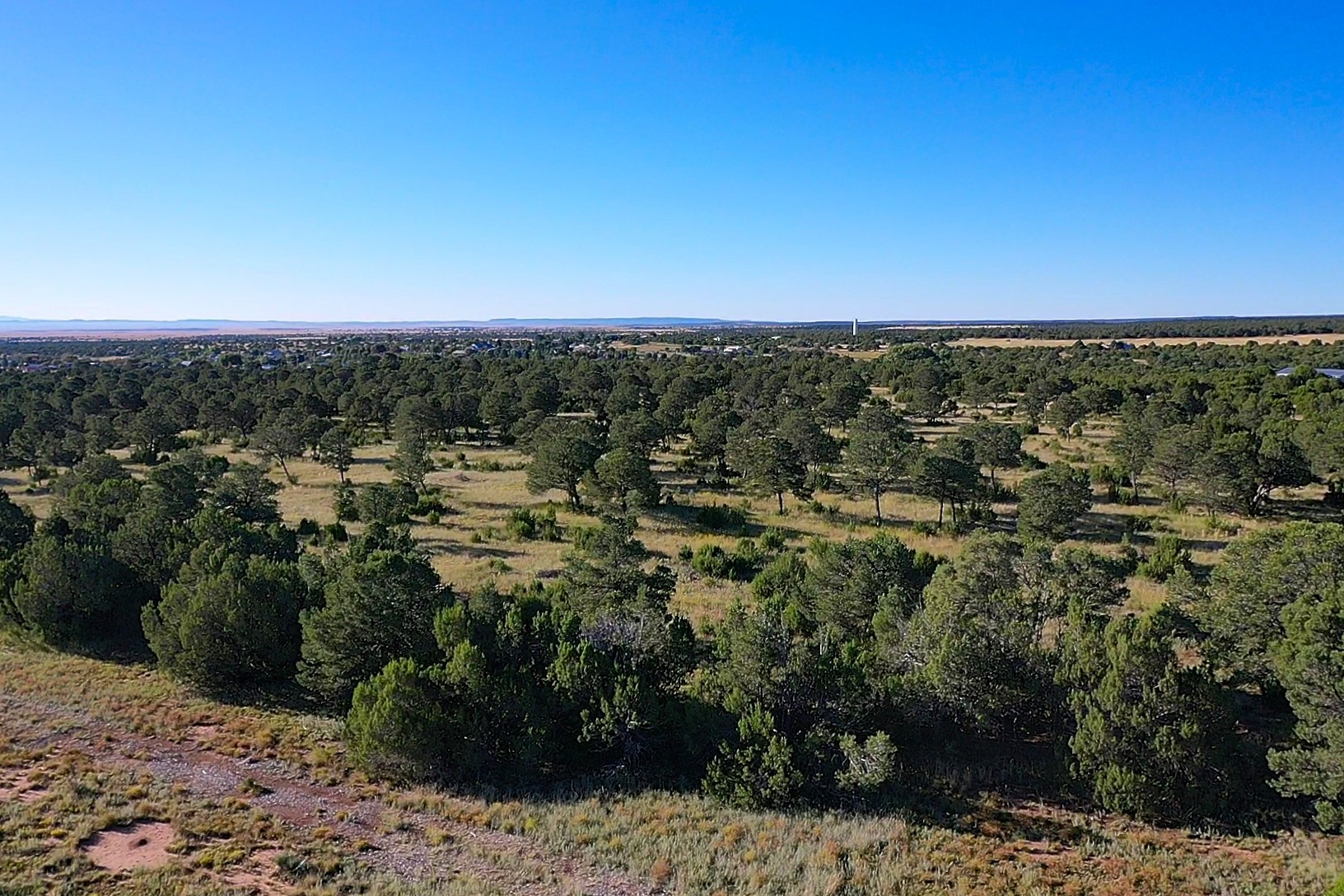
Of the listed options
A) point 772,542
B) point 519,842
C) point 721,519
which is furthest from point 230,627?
point 721,519

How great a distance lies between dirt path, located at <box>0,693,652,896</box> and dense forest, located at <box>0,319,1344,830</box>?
5.54 ft

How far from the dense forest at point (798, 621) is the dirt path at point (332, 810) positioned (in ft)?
5.54

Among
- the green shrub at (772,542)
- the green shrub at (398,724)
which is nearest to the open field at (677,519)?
the green shrub at (772,542)

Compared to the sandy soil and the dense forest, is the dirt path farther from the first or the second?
the dense forest

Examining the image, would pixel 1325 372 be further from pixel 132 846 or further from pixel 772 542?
pixel 132 846

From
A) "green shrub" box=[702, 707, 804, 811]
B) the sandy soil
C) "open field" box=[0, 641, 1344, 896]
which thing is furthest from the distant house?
the sandy soil

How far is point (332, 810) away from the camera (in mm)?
16328

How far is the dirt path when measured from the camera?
1382cm

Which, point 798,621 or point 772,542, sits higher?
point 798,621

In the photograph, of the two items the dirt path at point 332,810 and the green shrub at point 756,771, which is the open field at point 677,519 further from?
the dirt path at point 332,810

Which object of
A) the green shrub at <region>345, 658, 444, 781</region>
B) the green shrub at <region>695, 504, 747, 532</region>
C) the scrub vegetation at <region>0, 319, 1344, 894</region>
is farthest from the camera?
the green shrub at <region>695, 504, 747, 532</region>

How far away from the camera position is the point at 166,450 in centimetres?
6419

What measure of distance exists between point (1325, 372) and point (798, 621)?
283 ft

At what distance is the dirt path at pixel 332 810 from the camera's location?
45.3 ft
